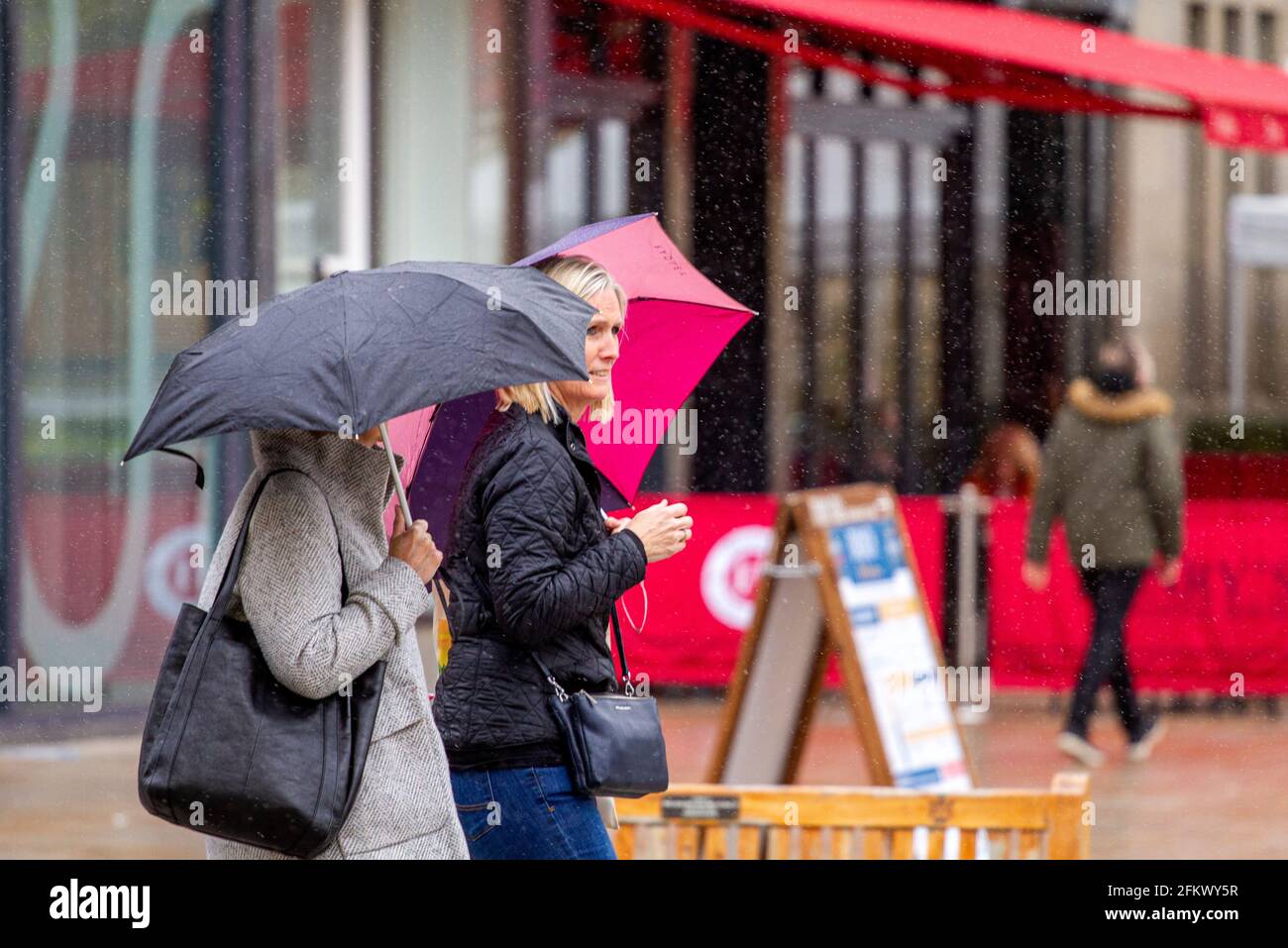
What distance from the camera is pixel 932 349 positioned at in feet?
40.4

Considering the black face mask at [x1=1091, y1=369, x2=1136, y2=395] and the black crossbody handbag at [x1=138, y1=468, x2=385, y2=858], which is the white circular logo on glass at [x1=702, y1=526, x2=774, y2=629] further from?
the black crossbody handbag at [x1=138, y1=468, x2=385, y2=858]

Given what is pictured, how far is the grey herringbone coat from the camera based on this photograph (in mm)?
3176

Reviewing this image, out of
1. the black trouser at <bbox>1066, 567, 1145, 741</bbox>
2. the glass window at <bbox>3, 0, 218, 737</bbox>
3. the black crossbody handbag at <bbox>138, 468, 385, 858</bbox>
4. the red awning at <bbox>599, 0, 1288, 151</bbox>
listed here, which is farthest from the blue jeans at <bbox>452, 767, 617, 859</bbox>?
the glass window at <bbox>3, 0, 218, 737</bbox>

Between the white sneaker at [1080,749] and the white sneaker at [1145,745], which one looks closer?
the white sneaker at [1080,749]

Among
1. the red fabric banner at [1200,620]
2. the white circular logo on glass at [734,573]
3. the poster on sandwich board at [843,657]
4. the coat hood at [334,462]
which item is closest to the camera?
the coat hood at [334,462]

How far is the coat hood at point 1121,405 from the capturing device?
830 cm

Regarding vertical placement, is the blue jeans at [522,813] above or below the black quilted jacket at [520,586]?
below

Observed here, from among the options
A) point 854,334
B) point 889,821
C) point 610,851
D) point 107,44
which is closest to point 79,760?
point 107,44

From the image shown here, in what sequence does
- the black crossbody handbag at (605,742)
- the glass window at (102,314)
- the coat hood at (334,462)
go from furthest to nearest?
the glass window at (102,314)
the black crossbody handbag at (605,742)
the coat hood at (334,462)

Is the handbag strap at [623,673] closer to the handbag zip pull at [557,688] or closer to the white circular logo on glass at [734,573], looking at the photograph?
the handbag zip pull at [557,688]

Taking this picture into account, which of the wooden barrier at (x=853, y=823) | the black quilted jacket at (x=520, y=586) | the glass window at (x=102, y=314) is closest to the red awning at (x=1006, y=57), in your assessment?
the glass window at (x=102, y=314)

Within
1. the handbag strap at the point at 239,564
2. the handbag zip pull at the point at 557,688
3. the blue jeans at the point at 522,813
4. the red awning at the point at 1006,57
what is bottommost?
the blue jeans at the point at 522,813

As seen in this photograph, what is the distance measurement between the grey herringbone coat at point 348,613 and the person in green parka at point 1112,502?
5324 mm
